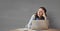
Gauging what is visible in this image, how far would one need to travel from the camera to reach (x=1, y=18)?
9.12 feet

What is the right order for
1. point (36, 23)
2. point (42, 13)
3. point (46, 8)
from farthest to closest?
point (46, 8) → point (42, 13) → point (36, 23)

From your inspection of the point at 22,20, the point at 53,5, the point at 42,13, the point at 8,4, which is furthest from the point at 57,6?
the point at 8,4

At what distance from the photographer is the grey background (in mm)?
2781

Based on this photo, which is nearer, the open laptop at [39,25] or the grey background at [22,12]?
the open laptop at [39,25]

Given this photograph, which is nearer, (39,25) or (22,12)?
(39,25)

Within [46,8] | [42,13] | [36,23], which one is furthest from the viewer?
[46,8]

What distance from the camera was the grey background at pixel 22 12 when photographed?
2.78 m

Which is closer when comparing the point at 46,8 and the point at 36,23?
the point at 36,23

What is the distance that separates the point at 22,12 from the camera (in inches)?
110

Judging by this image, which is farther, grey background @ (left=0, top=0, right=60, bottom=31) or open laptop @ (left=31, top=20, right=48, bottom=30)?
grey background @ (left=0, top=0, right=60, bottom=31)

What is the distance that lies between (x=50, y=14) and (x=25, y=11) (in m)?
0.48

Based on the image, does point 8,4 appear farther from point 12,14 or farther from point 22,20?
point 22,20

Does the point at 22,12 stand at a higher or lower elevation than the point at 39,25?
higher

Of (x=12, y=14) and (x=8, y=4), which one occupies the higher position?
(x=8, y=4)
